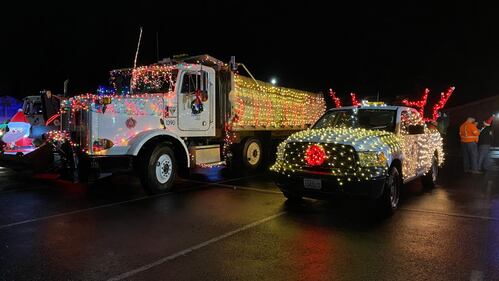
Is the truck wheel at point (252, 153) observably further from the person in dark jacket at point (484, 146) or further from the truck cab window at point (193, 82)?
the person in dark jacket at point (484, 146)

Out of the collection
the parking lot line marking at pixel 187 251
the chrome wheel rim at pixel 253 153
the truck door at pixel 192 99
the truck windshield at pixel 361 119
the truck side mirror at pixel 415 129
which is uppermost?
the truck door at pixel 192 99

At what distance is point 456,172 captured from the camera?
1354 cm

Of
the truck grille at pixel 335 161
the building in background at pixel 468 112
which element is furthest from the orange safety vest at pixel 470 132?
the building in background at pixel 468 112

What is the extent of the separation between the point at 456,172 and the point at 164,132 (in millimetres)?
9213

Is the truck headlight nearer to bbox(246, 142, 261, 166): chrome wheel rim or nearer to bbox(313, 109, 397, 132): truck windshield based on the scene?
bbox(313, 109, 397, 132): truck windshield

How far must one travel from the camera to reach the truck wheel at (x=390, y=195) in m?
7.30

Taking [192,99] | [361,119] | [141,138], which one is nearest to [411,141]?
[361,119]

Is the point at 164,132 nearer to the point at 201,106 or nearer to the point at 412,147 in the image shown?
the point at 201,106

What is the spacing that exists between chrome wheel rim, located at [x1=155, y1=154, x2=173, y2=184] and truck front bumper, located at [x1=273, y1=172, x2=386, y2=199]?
3.31m

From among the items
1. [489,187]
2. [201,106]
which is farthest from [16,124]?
[489,187]

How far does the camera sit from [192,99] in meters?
10.6

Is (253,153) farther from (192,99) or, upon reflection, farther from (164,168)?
(164,168)

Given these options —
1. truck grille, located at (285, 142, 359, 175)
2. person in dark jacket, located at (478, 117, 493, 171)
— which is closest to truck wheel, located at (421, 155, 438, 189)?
person in dark jacket, located at (478, 117, 493, 171)

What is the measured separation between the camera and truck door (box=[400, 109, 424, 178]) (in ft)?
27.1
